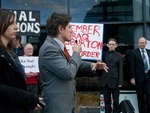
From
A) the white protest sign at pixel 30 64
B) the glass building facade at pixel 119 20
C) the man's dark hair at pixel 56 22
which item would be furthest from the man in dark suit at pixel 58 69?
the glass building facade at pixel 119 20

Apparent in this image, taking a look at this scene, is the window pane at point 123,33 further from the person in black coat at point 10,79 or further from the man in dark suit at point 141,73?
the person in black coat at point 10,79

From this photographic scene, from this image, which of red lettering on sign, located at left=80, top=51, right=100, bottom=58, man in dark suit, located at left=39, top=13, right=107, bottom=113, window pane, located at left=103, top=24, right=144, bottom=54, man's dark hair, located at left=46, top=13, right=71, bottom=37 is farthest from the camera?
window pane, located at left=103, top=24, right=144, bottom=54

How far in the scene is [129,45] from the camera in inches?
326

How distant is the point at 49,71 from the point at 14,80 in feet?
1.81

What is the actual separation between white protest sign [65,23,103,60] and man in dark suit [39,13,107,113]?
4198mm

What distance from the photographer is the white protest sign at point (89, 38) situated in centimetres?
723

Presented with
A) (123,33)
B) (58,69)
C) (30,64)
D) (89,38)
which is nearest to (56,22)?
(58,69)

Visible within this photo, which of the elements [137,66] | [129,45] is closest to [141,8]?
[129,45]

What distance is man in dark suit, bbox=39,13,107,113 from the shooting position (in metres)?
2.84

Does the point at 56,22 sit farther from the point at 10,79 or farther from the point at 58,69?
the point at 10,79

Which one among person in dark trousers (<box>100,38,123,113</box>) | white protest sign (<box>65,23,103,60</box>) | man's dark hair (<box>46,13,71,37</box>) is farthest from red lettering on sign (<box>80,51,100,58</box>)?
man's dark hair (<box>46,13,71,37</box>)

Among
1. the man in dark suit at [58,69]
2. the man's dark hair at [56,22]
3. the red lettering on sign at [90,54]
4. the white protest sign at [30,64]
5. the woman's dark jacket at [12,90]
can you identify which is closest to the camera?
the woman's dark jacket at [12,90]

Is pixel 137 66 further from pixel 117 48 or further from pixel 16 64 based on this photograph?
pixel 16 64

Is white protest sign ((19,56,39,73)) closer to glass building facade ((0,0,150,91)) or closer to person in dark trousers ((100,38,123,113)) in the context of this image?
person in dark trousers ((100,38,123,113))
